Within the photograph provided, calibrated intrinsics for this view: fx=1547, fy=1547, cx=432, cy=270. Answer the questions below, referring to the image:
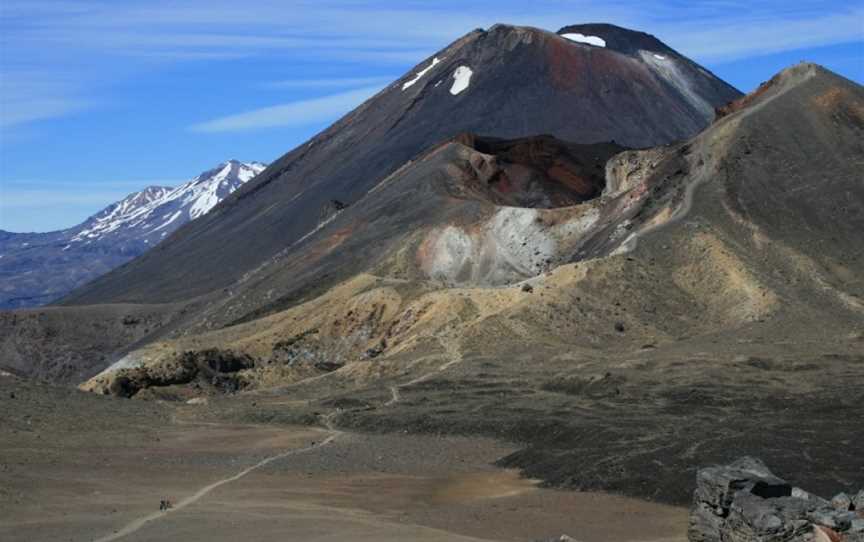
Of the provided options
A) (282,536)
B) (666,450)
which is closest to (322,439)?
(666,450)

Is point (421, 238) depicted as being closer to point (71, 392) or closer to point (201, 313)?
point (201, 313)

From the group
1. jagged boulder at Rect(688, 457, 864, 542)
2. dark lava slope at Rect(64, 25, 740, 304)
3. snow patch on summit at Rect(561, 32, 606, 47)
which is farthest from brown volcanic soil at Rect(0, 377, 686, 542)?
snow patch on summit at Rect(561, 32, 606, 47)

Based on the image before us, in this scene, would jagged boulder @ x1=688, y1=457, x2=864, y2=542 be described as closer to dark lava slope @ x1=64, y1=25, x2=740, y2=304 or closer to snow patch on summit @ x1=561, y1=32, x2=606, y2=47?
dark lava slope @ x1=64, y1=25, x2=740, y2=304

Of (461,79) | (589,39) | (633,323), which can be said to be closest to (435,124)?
(461,79)

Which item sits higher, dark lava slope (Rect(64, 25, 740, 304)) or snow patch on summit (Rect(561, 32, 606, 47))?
snow patch on summit (Rect(561, 32, 606, 47))

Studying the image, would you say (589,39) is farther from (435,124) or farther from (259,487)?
(259,487)
